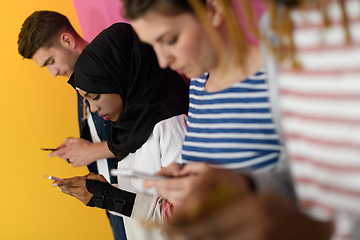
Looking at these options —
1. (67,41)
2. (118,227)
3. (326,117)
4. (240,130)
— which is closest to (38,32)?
(67,41)

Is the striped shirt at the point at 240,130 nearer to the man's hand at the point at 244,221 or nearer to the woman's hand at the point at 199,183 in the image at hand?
the woman's hand at the point at 199,183

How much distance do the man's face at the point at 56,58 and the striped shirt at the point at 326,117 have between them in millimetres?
1211

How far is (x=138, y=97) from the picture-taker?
1.24 metres

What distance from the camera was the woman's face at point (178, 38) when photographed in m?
0.62

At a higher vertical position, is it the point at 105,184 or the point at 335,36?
the point at 335,36

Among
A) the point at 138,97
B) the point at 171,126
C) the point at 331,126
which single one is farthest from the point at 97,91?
the point at 331,126

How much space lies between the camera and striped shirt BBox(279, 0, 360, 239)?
1.54ft

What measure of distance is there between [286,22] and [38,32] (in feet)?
4.24

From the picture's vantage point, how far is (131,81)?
1.24 m

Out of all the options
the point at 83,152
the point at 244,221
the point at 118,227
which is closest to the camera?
the point at 244,221

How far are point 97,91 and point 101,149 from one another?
15.2 inches

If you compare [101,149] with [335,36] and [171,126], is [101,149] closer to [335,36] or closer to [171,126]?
[171,126]

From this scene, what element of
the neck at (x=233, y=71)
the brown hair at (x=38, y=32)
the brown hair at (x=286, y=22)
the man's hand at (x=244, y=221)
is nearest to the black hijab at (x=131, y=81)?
the brown hair at (x=38, y=32)

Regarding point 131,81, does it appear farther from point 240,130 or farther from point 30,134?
point 30,134
